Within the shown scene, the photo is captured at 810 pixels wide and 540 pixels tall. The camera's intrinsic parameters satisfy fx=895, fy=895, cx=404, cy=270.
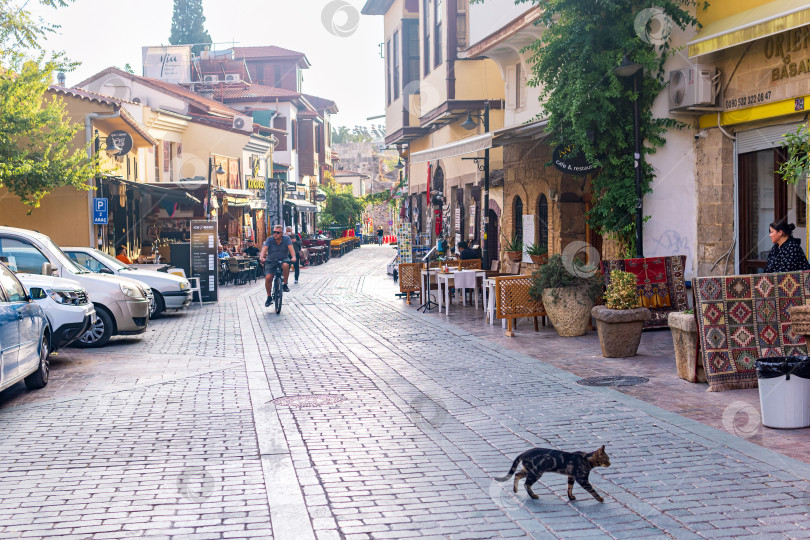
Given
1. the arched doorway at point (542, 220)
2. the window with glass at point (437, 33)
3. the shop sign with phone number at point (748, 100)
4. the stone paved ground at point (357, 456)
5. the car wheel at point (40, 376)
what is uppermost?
the window with glass at point (437, 33)

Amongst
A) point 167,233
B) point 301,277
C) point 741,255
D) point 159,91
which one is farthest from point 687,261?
point 159,91

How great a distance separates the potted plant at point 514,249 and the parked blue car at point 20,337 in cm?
1255

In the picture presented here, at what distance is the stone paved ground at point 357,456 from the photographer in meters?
5.12

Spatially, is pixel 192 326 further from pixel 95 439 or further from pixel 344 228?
pixel 344 228

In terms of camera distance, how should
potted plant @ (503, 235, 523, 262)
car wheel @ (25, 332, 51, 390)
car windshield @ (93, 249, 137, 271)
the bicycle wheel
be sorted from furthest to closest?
1. potted plant @ (503, 235, 523, 262)
2. the bicycle wheel
3. car windshield @ (93, 249, 137, 271)
4. car wheel @ (25, 332, 51, 390)

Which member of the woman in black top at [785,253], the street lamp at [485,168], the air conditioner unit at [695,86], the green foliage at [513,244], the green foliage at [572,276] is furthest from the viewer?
the street lamp at [485,168]

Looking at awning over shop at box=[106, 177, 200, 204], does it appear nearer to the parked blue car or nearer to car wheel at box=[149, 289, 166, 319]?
car wheel at box=[149, 289, 166, 319]

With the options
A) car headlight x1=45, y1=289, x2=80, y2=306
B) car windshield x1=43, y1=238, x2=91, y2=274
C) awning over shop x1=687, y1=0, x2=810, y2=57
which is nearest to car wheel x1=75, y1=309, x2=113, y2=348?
car windshield x1=43, y1=238, x2=91, y2=274

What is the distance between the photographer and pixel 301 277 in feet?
110

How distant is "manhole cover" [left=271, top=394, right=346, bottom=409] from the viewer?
869 cm

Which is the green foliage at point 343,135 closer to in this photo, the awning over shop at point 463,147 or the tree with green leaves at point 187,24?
the tree with green leaves at point 187,24

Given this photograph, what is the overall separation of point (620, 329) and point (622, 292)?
1.54 ft

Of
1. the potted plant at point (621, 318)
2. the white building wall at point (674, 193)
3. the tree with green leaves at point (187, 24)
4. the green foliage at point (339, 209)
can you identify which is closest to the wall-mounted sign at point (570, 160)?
the white building wall at point (674, 193)

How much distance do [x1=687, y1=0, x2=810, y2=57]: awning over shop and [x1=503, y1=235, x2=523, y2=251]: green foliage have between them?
8.90 metres
